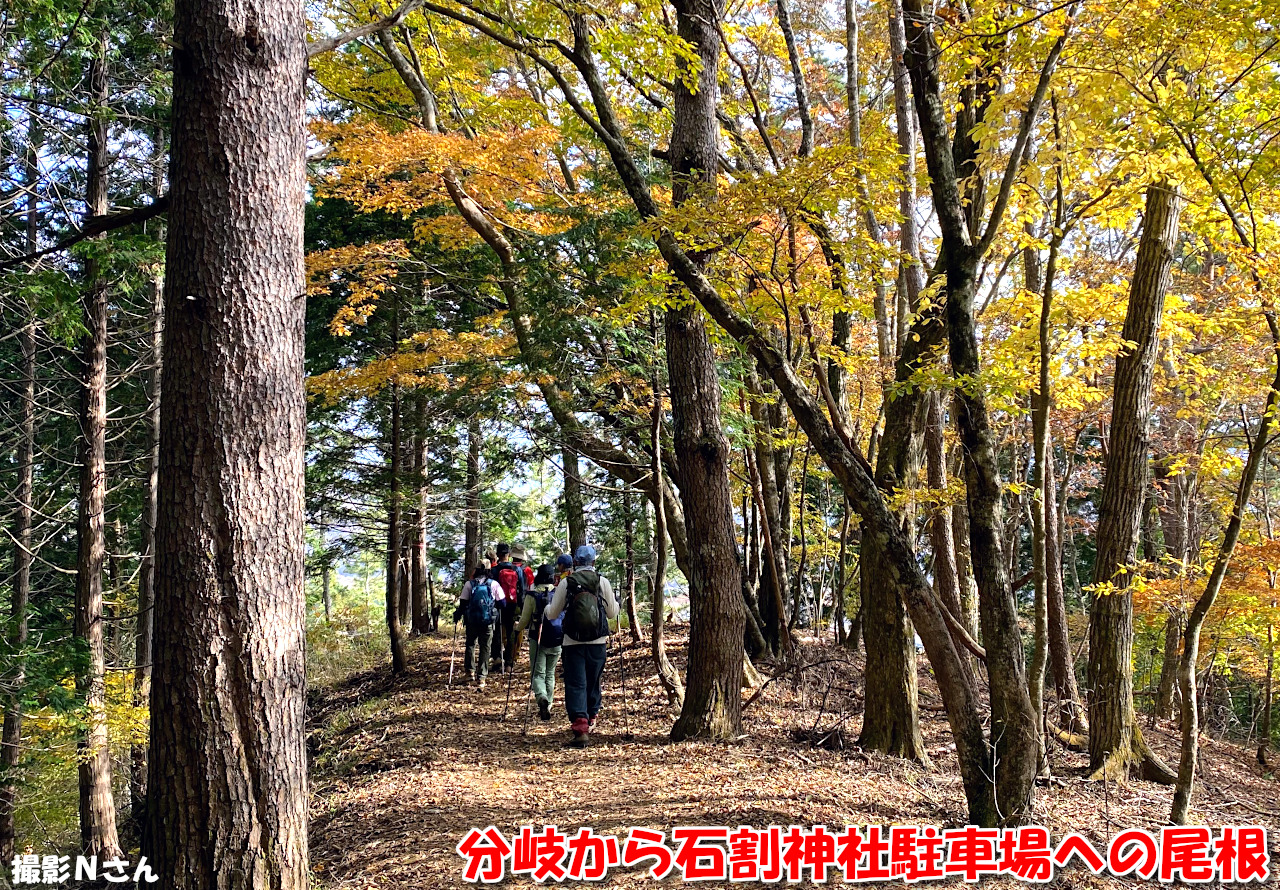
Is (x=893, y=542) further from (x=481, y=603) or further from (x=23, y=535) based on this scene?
(x=23, y=535)

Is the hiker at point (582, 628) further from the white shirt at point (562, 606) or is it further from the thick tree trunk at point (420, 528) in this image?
the thick tree trunk at point (420, 528)

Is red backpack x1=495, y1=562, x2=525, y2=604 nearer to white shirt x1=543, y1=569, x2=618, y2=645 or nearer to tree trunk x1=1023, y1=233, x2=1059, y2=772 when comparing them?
white shirt x1=543, y1=569, x2=618, y2=645

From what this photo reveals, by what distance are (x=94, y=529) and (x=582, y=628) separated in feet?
23.2

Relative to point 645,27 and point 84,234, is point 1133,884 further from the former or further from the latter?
point 645,27

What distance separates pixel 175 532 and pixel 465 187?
7510mm

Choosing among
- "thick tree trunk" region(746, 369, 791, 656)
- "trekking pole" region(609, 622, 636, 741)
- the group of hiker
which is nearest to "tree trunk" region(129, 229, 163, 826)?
the group of hiker

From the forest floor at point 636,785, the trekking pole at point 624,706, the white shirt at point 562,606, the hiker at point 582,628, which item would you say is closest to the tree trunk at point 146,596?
the forest floor at point 636,785

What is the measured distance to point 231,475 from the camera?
2881mm

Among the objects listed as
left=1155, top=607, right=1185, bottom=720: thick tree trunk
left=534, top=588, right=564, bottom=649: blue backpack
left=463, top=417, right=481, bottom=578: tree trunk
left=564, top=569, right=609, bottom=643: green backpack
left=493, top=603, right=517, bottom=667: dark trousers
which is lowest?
left=1155, top=607, right=1185, bottom=720: thick tree trunk

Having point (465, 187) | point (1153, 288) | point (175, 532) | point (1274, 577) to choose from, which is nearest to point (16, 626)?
point (465, 187)

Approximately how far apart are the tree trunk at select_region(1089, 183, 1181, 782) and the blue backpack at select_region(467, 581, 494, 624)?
7098mm

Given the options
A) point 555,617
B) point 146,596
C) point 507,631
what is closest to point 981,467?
point 555,617

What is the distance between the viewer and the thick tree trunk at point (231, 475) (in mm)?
2748

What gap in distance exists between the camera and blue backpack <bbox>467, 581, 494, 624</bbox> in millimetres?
10125
